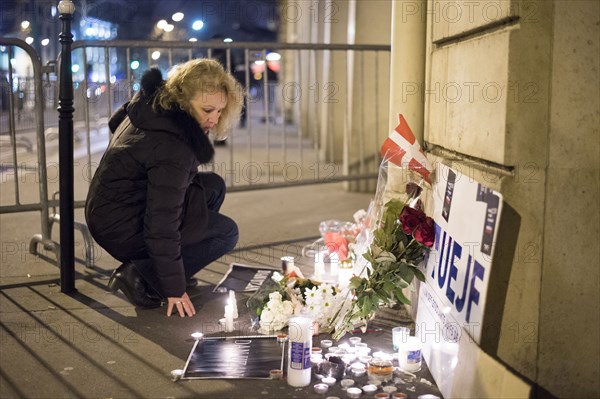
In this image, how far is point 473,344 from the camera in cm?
313

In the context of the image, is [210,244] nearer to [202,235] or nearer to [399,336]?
[202,235]

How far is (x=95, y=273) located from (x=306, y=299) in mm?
1781

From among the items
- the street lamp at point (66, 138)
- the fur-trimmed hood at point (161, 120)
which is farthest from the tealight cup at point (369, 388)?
the street lamp at point (66, 138)

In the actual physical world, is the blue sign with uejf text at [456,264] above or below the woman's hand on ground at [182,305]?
above

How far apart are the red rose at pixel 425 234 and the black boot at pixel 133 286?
1.61 meters

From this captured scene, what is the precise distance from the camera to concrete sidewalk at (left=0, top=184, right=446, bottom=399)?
3.46 metres

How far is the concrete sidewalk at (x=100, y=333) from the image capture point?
11.3 ft

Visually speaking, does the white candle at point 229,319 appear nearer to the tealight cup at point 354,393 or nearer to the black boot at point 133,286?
the black boot at point 133,286

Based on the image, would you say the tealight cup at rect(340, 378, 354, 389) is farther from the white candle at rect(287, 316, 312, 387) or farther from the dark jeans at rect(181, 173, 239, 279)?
the dark jeans at rect(181, 173, 239, 279)

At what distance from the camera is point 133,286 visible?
4520 millimetres

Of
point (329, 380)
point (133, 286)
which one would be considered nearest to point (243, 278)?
point (133, 286)

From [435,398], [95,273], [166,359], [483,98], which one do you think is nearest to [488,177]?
[483,98]

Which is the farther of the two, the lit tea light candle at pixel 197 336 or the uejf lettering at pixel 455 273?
the lit tea light candle at pixel 197 336

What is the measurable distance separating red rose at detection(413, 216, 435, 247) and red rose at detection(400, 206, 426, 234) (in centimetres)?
2
